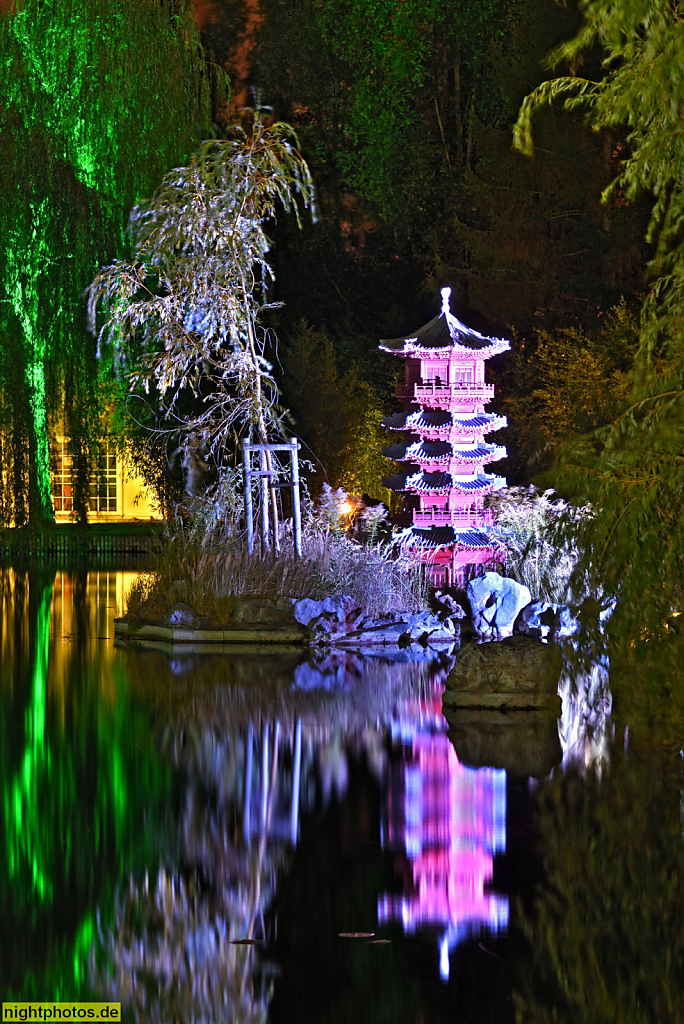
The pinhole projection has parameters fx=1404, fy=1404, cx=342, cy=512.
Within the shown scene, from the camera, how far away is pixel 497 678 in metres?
11.3

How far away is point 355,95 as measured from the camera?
33.3 meters

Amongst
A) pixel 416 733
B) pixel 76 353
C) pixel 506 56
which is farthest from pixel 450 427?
pixel 506 56

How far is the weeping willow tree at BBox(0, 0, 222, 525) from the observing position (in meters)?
22.6

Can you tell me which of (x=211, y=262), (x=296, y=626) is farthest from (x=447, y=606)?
(x=211, y=262)

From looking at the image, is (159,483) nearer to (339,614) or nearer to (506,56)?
(506,56)

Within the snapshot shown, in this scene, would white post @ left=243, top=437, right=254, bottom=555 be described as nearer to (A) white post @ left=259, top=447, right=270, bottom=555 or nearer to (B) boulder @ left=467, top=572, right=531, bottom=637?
(A) white post @ left=259, top=447, right=270, bottom=555

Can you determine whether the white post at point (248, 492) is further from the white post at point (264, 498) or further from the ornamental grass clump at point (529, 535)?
the ornamental grass clump at point (529, 535)

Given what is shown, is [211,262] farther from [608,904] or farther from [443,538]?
[608,904]

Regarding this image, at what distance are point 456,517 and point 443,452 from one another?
3.35 ft

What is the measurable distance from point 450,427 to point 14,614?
22.6ft

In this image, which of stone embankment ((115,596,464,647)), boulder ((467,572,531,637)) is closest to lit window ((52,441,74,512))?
stone embankment ((115,596,464,647))

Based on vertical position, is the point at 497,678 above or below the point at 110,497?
below

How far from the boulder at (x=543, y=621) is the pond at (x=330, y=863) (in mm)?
3623

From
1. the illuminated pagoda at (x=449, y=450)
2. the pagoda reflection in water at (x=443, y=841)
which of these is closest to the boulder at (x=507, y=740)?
the pagoda reflection in water at (x=443, y=841)
